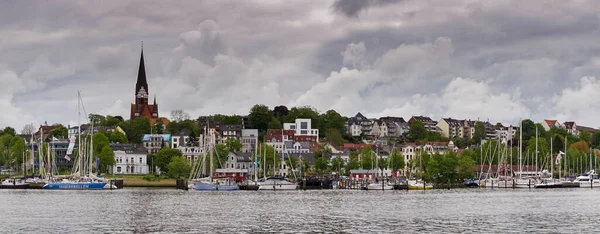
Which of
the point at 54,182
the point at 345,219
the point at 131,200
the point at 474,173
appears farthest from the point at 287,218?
the point at 474,173

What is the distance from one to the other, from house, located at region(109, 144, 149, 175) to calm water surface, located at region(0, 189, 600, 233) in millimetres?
96528

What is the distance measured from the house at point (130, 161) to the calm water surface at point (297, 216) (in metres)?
96.5

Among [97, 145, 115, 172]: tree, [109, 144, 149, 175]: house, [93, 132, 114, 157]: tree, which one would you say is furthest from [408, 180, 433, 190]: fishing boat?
[109, 144, 149, 175]: house

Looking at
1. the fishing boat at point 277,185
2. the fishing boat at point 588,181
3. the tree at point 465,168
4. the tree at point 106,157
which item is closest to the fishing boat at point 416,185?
the fishing boat at point 277,185

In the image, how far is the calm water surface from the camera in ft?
203

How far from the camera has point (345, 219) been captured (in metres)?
70.9

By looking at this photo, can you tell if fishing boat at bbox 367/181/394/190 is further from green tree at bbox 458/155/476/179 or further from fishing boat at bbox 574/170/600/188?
fishing boat at bbox 574/170/600/188

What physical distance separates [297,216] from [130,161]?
423ft

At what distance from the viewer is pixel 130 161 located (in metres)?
198

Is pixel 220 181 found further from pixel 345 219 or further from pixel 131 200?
pixel 345 219

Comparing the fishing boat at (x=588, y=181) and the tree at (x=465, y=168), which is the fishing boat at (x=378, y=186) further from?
the fishing boat at (x=588, y=181)

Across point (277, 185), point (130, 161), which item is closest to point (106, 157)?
point (130, 161)

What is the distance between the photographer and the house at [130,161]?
195625 mm

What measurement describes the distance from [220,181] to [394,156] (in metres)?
59.9
